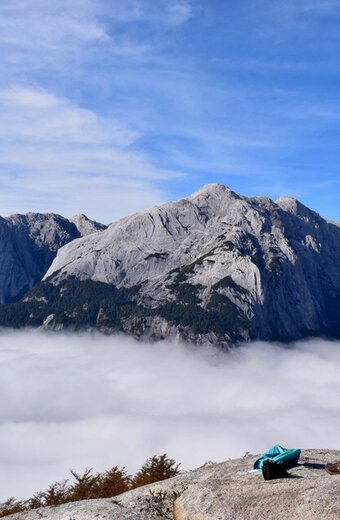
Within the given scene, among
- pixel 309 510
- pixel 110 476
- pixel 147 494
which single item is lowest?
pixel 110 476

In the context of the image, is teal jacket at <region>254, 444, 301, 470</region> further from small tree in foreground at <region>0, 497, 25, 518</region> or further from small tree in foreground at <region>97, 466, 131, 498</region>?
small tree in foreground at <region>0, 497, 25, 518</region>

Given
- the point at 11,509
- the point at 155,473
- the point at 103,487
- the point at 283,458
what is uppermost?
the point at 283,458

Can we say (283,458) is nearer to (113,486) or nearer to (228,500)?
(228,500)

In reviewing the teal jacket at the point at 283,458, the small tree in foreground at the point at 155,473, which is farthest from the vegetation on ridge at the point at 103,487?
the teal jacket at the point at 283,458

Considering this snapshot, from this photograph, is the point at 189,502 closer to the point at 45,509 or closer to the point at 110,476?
the point at 45,509

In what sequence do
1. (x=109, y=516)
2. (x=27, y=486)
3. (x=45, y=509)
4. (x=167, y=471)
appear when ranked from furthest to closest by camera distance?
(x=27, y=486) < (x=167, y=471) < (x=45, y=509) < (x=109, y=516)

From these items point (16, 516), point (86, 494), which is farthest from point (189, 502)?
point (86, 494)

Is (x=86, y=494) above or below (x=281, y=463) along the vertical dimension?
below

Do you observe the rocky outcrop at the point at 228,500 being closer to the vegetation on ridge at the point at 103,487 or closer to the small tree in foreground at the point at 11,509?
the small tree in foreground at the point at 11,509

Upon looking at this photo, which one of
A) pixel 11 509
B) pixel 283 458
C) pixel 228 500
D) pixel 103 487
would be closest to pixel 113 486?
pixel 103 487
